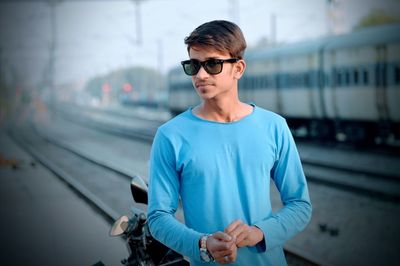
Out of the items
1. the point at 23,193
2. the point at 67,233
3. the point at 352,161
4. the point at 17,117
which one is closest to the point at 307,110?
the point at 352,161

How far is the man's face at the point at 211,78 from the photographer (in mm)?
2016

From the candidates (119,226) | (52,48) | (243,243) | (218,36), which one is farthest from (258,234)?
(52,48)

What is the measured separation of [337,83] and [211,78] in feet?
49.7

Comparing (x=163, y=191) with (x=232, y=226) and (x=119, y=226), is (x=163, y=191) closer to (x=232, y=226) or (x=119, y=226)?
(x=232, y=226)

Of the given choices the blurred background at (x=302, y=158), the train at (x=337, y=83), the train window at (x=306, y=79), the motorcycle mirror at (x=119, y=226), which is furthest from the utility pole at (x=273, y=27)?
the motorcycle mirror at (x=119, y=226)

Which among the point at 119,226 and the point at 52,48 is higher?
the point at 52,48

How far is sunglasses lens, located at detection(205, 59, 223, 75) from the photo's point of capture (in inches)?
79.4

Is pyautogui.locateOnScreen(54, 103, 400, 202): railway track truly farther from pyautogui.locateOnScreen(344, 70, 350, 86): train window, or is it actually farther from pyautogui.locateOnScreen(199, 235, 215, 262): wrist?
pyautogui.locateOnScreen(199, 235, 215, 262): wrist

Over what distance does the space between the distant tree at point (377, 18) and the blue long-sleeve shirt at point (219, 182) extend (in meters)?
50.0

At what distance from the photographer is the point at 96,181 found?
11.8 m

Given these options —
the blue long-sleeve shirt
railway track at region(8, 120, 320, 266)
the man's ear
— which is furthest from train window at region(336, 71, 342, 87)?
the blue long-sleeve shirt

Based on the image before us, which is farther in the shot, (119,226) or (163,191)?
(119,226)

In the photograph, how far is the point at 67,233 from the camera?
6676 mm

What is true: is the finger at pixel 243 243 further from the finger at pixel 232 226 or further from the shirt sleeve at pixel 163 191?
the shirt sleeve at pixel 163 191
